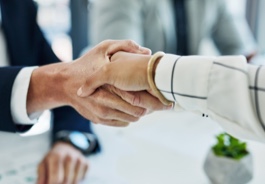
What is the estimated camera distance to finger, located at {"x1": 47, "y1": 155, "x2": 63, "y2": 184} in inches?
33.7

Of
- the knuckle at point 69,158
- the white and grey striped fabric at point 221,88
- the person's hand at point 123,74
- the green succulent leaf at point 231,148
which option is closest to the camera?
the white and grey striped fabric at point 221,88

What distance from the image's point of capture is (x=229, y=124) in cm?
58

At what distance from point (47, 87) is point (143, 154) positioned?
33cm

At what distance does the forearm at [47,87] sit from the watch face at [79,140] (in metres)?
0.20

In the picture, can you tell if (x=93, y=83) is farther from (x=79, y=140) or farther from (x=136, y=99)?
(x=79, y=140)

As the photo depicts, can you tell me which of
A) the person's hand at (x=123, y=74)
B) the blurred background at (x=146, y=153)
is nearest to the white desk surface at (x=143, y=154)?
the blurred background at (x=146, y=153)

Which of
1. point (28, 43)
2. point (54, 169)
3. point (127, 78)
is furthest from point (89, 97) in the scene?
point (28, 43)

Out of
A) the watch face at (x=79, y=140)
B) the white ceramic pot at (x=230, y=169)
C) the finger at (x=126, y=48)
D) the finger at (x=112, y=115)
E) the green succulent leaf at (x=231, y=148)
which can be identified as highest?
the finger at (x=126, y=48)

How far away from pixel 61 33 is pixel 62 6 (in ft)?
0.56

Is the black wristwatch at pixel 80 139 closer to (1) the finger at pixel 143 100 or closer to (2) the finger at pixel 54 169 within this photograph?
(2) the finger at pixel 54 169

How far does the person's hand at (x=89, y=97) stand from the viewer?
0.77 metres

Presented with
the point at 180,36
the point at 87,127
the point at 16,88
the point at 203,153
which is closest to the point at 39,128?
the point at 16,88

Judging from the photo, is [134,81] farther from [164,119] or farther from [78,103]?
[164,119]

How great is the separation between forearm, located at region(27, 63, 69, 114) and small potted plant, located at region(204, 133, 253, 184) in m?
0.36
